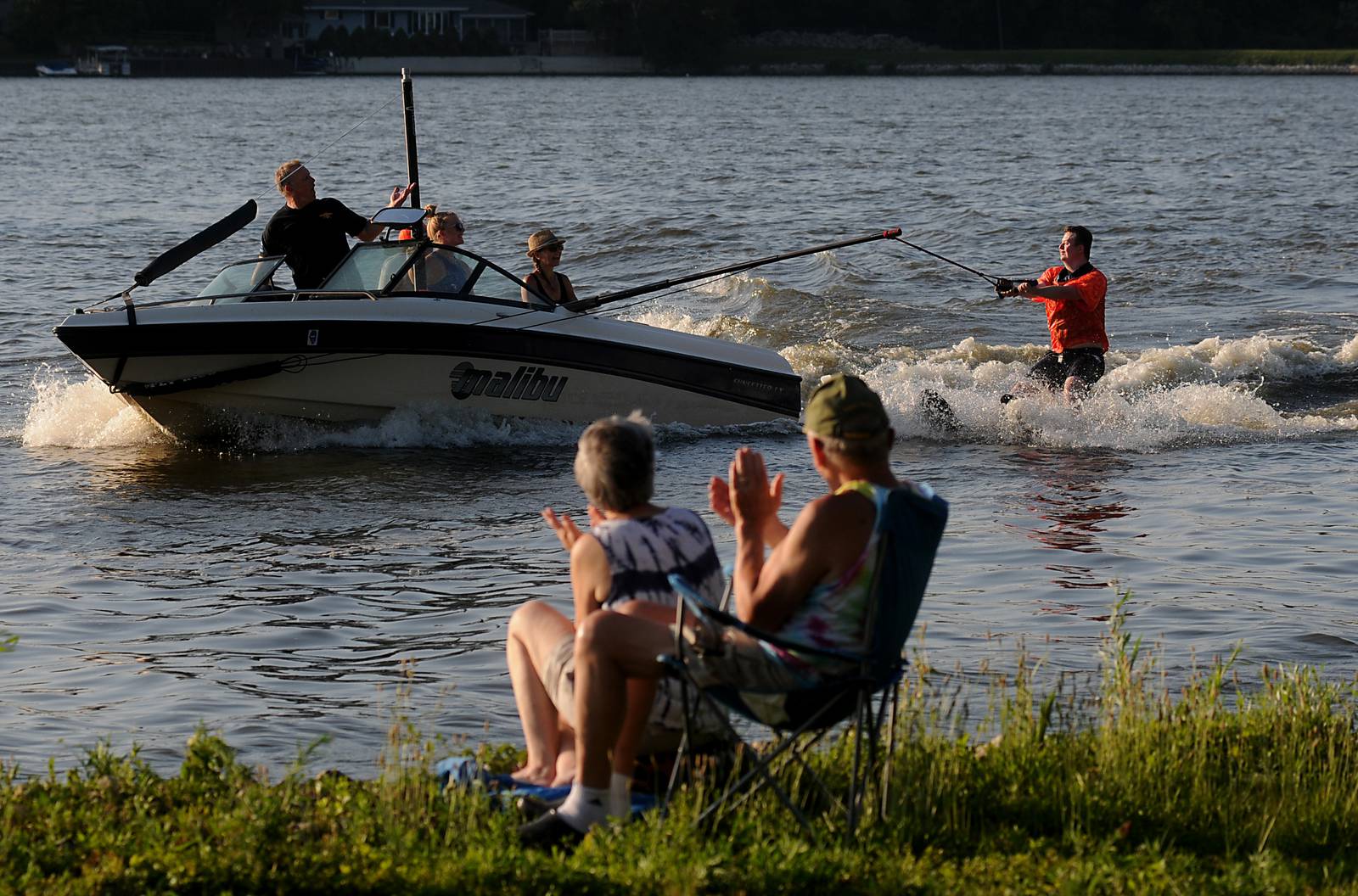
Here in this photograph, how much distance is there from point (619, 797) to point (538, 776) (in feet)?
1.46

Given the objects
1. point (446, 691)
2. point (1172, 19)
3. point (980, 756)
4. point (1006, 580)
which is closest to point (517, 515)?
point (1006, 580)

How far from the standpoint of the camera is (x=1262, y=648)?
26.3 feet

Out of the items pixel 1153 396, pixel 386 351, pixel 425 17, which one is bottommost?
pixel 1153 396

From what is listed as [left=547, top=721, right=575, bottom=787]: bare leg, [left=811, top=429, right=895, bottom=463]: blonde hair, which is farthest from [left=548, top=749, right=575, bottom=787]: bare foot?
[left=811, top=429, right=895, bottom=463]: blonde hair

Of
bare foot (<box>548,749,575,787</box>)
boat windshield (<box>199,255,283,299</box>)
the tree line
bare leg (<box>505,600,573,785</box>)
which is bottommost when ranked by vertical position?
bare foot (<box>548,749,575,787</box>)

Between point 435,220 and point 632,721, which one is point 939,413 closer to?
point 435,220

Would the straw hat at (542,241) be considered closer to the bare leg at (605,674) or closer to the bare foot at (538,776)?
the bare foot at (538,776)

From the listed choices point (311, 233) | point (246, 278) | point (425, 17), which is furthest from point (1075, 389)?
point (425, 17)

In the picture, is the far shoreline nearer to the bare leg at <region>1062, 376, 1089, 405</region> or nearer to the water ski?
the water ski

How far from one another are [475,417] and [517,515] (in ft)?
7.58

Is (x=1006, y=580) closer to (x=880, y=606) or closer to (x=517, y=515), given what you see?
(x=517, y=515)

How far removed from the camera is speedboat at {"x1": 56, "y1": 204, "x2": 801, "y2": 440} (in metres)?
12.4

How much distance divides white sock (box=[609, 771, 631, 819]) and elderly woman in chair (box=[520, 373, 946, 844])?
27mm

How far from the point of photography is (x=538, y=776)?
5449 millimetres
